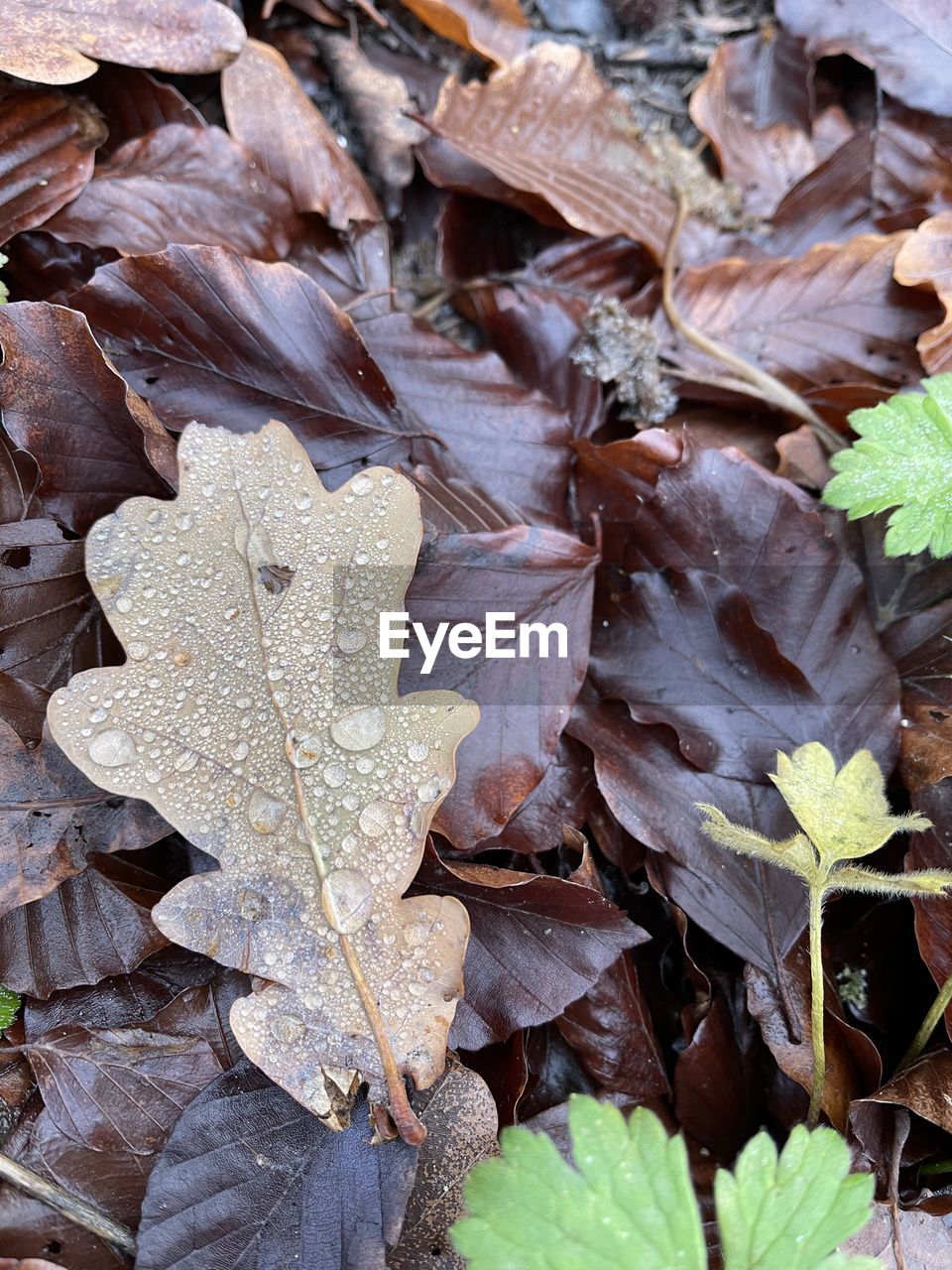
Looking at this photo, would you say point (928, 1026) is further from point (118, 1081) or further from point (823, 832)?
point (118, 1081)

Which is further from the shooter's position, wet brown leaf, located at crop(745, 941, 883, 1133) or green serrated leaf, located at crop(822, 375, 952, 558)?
green serrated leaf, located at crop(822, 375, 952, 558)

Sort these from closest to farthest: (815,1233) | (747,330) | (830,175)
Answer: (815,1233) → (747,330) → (830,175)

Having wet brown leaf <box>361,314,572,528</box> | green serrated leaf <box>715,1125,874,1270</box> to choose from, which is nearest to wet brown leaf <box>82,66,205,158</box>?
wet brown leaf <box>361,314,572,528</box>

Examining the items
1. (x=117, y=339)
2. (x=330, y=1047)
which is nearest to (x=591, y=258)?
(x=117, y=339)

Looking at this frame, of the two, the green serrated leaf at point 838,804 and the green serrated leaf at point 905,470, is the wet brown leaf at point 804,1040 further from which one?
the green serrated leaf at point 905,470

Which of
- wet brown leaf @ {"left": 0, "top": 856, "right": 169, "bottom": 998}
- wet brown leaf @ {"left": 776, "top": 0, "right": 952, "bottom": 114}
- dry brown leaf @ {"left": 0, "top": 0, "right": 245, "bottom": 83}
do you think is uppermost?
wet brown leaf @ {"left": 776, "top": 0, "right": 952, "bottom": 114}

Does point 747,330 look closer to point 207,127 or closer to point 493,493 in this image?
point 493,493

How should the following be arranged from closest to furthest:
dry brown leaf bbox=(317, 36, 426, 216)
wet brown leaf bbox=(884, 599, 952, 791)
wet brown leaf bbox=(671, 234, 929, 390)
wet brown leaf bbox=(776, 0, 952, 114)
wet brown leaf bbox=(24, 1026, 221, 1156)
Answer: wet brown leaf bbox=(24, 1026, 221, 1156), wet brown leaf bbox=(884, 599, 952, 791), wet brown leaf bbox=(671, 234, 929, 390), dry brown leaf bbox=(317, 36, 426, 216), wet brown leaf bbox=(776, 0, 952, 114)

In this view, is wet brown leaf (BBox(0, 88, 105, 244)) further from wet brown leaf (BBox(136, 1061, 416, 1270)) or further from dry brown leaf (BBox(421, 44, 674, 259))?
wet brown leaf (BBox(136, 1061, 416, 1270))
